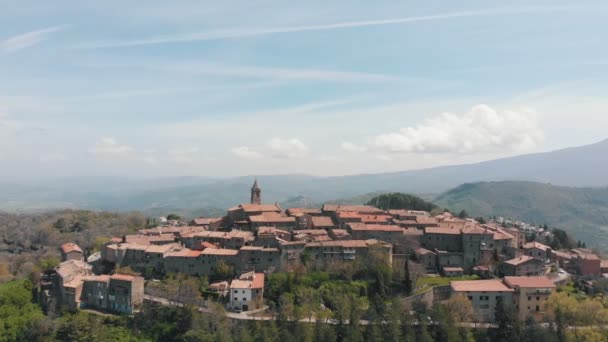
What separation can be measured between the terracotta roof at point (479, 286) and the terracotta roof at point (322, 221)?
1681 cm

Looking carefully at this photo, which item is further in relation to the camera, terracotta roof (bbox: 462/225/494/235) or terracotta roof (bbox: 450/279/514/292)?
terracotta roof (bbox: 462/225/494/235)

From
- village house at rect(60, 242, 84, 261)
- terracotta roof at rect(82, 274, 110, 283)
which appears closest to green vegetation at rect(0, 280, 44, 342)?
village house at rect(60, 242, 84, 261)

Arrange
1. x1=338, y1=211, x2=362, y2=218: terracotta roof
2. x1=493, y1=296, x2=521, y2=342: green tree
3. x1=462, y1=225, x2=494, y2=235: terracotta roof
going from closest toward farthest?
x1=493, y1=296, x2=521, y2=342: green tree
x1=462, y1=225, x2=494, y2=235: terracotta roof
x1=338, y1=211, x2=362, y2=218: terracotta roof

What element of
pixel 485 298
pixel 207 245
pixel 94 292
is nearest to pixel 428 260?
pixel 485 298

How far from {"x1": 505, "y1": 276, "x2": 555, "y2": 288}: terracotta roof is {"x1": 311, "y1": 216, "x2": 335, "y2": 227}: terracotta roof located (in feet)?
66.7

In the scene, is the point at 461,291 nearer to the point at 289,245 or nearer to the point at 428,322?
the point at 428,322

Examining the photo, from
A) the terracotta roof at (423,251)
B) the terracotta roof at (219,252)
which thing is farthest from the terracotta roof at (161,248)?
the terracotta roof at (423,251)

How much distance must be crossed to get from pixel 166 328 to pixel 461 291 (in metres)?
27.0

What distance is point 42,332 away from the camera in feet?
143

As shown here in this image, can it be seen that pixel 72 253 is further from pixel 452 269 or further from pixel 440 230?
pixel 452 269

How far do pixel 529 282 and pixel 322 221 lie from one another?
924 inches

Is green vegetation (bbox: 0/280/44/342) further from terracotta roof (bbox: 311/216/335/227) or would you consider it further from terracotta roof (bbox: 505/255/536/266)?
terracotta roof (bbox: 505/255/536/266)

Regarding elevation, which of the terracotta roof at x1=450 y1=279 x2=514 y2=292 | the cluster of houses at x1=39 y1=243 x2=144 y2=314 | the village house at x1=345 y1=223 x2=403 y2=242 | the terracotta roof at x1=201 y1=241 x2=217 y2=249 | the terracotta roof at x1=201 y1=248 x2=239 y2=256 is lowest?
the cluster of houses at x1=39 y1=243 x2=144 y2=314

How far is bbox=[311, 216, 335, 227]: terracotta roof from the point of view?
57.2m
